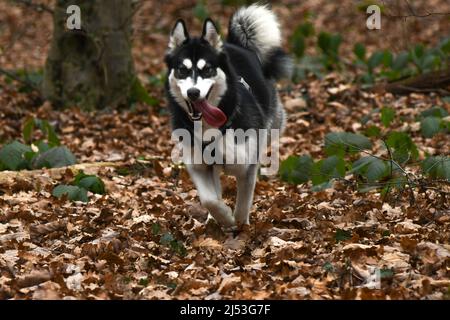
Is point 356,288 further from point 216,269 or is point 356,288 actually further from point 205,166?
point 205,166

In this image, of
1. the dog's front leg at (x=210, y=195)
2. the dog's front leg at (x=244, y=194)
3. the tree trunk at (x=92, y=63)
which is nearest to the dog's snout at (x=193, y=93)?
the dog's front leg at (x=210, y=195)

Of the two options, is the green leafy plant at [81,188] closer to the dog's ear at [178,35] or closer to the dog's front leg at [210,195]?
the dog's front leg at [210,195]

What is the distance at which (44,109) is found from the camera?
38.0ft

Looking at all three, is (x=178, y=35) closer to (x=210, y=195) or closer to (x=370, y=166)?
(x=210, y=195)

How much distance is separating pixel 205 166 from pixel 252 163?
380 mm

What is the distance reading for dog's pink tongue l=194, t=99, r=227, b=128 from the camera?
615 cm

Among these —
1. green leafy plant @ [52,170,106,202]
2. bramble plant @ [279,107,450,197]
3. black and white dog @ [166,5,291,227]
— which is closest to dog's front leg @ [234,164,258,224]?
black and white dog @ [166,5,291,227]

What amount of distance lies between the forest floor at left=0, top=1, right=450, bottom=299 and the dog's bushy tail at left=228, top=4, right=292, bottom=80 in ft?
3.68

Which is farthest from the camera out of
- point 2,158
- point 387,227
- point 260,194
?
point 2,158

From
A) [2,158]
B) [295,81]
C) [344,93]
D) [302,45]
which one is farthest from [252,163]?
[302,45]

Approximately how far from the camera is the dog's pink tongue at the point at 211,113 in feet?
20.2

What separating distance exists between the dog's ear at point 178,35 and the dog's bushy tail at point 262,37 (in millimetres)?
1402

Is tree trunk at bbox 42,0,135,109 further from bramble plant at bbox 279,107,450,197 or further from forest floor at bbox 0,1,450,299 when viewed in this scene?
bramble plant at bbox 279,107,450,197
